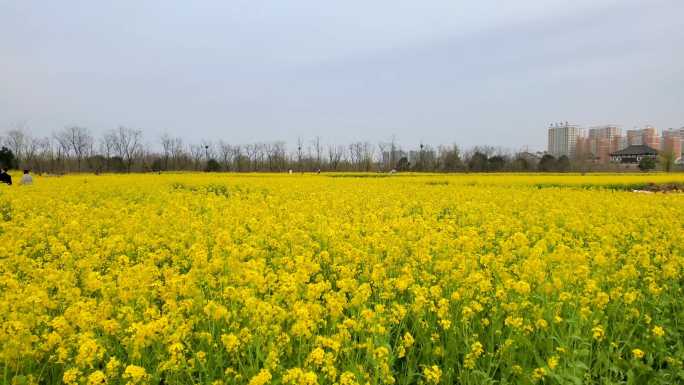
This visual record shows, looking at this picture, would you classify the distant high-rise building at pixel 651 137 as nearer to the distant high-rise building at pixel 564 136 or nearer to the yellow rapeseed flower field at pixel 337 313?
the distant high-rise building at pixel 564 136

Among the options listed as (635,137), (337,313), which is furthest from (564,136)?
(337,313)

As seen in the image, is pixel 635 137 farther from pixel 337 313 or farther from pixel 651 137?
pixel 337 313

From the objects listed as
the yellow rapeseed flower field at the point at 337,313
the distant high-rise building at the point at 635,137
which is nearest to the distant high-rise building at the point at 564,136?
the distant high-rise building at the point at 635,137

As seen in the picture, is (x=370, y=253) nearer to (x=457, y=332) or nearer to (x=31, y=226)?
(x=457, y=332)

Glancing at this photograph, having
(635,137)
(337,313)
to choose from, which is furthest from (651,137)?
(337,313)

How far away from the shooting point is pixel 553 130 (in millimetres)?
151125

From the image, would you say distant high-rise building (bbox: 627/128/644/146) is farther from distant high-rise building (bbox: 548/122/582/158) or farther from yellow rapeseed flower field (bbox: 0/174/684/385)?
yellow rapeseed flower field (bbox: 0/174/684/385)

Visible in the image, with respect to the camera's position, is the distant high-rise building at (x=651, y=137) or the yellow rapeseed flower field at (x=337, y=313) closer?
the yellow rapeseed flower field at (x=337, y=313)

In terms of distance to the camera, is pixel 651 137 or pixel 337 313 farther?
pixel 651 137

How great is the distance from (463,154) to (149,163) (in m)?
52.2

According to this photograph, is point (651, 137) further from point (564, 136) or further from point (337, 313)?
point (337, 313)

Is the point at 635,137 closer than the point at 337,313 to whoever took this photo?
No

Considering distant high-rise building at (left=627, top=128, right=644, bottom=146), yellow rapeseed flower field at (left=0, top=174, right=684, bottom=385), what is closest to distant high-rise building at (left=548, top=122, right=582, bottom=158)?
distant high-rise building at (left=627, top=128, right=644, bottom=146)

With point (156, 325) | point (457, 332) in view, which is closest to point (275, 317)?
point (156, 325)
